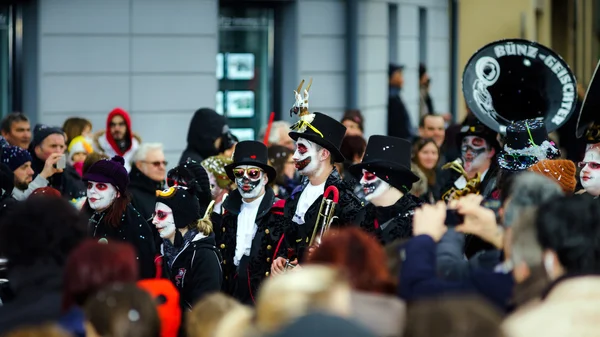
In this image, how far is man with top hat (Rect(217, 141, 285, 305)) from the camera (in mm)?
9414

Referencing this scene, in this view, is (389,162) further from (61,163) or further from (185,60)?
(185,60)

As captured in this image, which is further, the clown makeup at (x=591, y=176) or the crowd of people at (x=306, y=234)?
the clown makeup at (x=591, y=176)

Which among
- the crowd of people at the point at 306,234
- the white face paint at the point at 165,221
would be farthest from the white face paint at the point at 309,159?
the white face paint at the point at 165,221

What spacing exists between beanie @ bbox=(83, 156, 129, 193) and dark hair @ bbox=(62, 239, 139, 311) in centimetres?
405

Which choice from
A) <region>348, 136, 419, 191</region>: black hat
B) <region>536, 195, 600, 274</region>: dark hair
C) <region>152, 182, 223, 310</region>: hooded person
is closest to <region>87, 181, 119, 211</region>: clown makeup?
<region>152, 182, 223, 310</region>: hooded person

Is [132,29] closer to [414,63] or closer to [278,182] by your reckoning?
[278,182]

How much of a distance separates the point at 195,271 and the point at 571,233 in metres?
3.93

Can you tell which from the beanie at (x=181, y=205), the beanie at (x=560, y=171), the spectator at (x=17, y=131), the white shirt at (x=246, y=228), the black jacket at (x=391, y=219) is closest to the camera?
the black jacket at (x=391, y=219)

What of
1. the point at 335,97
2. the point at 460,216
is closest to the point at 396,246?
the point at 460,216

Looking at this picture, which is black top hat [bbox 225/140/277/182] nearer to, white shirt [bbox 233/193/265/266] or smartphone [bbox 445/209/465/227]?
white shirt [bbox 233/193/265/266]

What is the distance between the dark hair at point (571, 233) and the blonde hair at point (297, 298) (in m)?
1.09

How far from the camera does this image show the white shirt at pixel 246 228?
9633 millimetres

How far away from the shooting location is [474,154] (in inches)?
429

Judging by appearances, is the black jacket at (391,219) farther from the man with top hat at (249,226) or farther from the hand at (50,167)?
the hand at (50,167)
